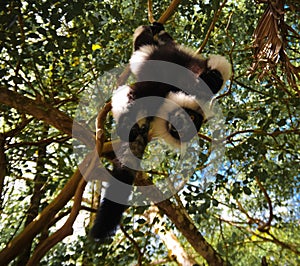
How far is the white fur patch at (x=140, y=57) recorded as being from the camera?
2426 millimetres

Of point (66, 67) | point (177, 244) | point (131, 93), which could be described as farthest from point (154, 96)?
point (177, 244)

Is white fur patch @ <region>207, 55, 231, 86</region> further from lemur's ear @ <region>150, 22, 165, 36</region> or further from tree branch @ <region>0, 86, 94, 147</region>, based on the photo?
tree branch @ <region>0, 86, 94, 147</region>

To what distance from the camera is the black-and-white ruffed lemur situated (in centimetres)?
223

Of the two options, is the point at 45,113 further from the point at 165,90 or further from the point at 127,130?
the point at 165,90

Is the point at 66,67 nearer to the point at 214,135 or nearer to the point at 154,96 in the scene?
the point at 154,96

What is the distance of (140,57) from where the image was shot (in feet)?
8.20

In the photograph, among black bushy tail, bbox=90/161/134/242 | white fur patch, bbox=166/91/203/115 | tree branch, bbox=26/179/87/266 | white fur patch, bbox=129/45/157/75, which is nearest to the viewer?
tree branch, bbox=26/179/87/266

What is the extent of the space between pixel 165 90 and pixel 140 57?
35 centimetres

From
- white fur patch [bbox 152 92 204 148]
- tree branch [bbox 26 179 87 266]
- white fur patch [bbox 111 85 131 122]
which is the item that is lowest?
tree branch [bbox 26 179 87 266]

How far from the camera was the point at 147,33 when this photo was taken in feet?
8.52

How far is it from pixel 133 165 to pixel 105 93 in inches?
38.8

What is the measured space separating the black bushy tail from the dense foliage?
18 centimetres

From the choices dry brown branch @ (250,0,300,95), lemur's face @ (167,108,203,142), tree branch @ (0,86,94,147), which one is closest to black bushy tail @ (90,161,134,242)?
tree branch @ (0,86,94,147)

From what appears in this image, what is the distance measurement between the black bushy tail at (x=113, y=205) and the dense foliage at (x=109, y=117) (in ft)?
0.60
